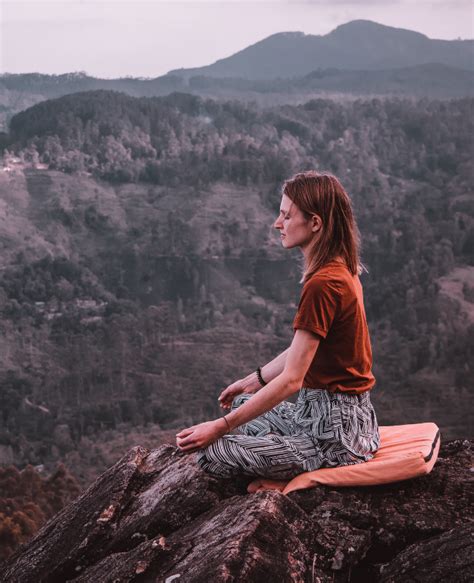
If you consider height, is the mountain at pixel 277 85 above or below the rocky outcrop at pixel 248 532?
below

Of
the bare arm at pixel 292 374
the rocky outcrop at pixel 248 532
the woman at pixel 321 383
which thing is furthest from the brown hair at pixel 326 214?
the rocky outcrop at pixel 248 532

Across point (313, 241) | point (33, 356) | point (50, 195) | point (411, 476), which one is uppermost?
point (313, 241)

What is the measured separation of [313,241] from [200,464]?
3.70 feet

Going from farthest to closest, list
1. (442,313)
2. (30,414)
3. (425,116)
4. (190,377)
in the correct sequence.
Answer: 1. (425,116)
2. (442,313)
3. (190,377)
4. (30,414)

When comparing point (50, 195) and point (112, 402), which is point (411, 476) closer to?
point (112, 402)

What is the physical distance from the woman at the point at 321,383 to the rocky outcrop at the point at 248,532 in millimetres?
175

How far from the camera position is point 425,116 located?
89.5 m

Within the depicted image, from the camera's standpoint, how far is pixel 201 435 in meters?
3.77

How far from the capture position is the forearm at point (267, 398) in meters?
3.64

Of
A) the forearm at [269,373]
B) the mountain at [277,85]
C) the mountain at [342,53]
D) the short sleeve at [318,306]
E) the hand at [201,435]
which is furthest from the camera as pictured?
the mountain at [342,53]

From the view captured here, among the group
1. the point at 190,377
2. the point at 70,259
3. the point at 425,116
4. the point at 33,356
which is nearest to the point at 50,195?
the point at 70,259

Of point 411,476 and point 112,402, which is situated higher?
point 411,476

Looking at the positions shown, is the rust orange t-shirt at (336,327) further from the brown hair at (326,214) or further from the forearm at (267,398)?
the forearm at (267,398)

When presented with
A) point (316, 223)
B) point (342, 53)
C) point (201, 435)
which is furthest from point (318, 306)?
point (342, 53)
